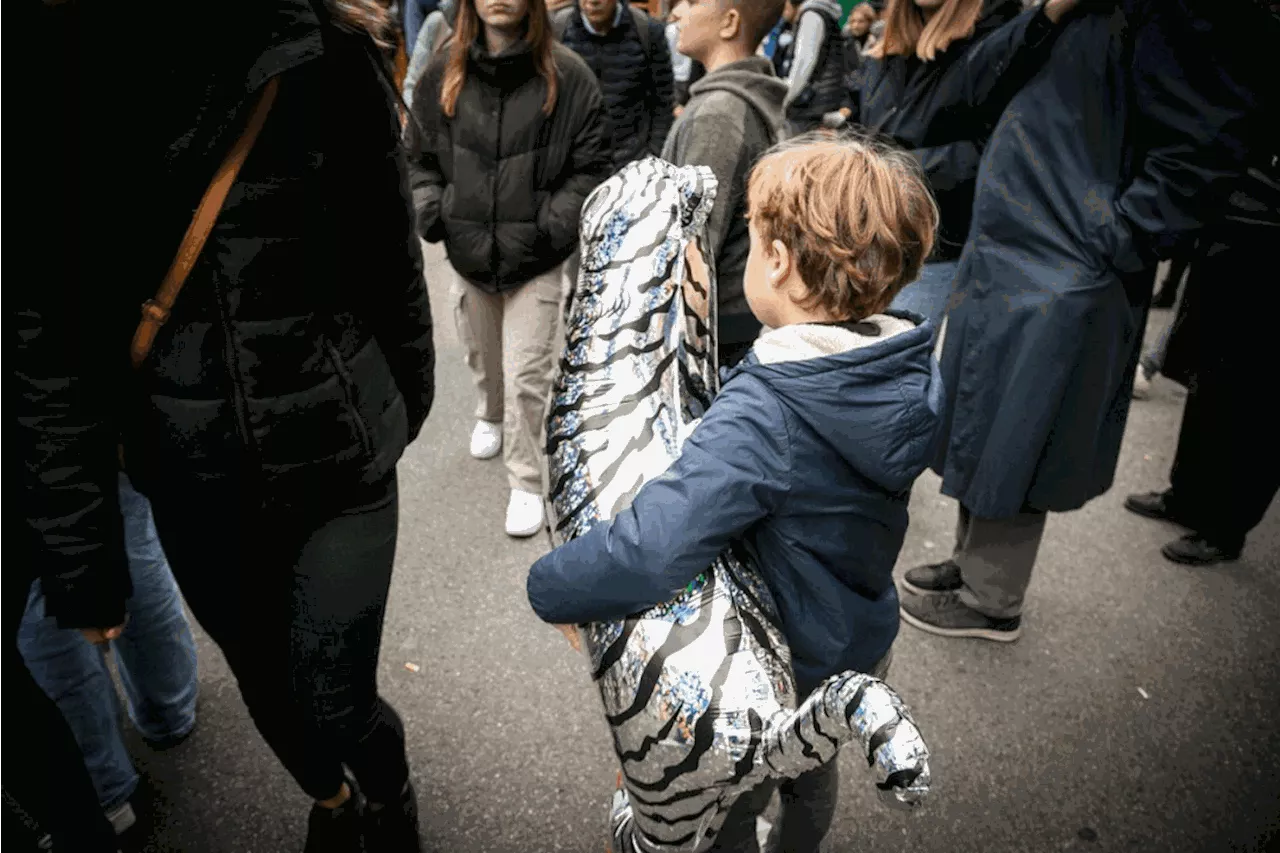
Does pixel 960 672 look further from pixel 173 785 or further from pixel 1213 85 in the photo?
pixel 173 785

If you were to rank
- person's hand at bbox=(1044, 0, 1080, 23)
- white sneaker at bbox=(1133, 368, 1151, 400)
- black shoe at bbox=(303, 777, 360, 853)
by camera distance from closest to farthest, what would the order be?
black shoe at bbox=(303, 777, 360, 853) < person's hand at bbox=(1044, 0, 1080, 23) < white sneaker at bbox=(1133, 368, 1151, 400)

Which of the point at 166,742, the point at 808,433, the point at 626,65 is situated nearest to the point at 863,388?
the point at 808,433

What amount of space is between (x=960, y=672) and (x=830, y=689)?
1.62 m

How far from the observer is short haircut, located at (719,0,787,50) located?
194 cm

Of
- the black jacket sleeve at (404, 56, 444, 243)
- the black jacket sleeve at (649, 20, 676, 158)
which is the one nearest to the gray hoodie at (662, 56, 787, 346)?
the black jacket sleeve at (404, 56, 444, 243)

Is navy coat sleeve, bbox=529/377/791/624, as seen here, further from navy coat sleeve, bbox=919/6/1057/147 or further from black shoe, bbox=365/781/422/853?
navy coat sleeve, bbox=919/6/1057/147

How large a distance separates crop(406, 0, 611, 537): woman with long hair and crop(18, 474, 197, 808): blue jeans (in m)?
1.09

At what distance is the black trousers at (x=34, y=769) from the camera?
48.1 inches

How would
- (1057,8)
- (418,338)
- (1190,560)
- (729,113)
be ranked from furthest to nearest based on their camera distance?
(1190,560), (729,113), (1057,8), (418,338)

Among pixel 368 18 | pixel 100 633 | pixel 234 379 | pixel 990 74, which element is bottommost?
pixel 100 633

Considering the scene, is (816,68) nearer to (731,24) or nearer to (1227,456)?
(731,24)

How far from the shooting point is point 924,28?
2.13 meters

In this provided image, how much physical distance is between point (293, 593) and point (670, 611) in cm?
65

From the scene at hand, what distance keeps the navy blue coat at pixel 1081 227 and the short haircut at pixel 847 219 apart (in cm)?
94
